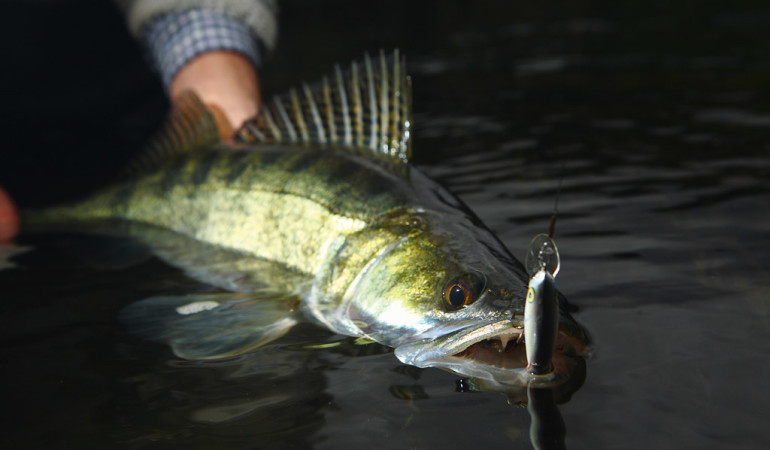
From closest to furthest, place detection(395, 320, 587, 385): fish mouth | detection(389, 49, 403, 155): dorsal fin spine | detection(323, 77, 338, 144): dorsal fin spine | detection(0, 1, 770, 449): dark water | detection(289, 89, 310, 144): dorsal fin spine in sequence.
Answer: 1. detection(0, 1, 770, 449): dark water
2. detection(395, 320, 587, 385): fish mouth
3. detection(389, 49, 403, 155): dorsal fin spine
4. detection(323, 77, 338, 144): dorsal fin spine
5. detection(289, 89, 310, 144): dorsal fin spine

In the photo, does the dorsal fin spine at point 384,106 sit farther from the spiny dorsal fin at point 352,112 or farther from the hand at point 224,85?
the hand at point 224,85

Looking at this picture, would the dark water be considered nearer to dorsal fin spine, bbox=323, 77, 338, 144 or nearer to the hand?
dorsal fin spine, bbox=323, 77, 338, 144

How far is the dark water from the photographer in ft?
6.35

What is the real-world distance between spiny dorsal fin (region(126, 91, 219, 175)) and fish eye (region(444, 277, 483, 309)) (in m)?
2.24

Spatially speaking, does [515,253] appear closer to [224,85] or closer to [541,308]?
[541,308]

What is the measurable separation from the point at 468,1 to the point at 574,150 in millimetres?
18620

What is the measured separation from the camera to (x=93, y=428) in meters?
2.01

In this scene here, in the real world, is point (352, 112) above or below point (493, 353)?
above

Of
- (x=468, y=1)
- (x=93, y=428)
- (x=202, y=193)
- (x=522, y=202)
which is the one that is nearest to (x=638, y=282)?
(x=522, y=202)

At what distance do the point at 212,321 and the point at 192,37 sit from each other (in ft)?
11.1

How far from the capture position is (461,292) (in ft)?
7.55

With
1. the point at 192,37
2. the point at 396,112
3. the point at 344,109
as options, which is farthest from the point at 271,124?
the point at 192,37

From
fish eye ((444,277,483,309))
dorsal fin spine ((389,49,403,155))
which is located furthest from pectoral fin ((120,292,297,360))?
dorsal fin spine ((389,49,403,155))

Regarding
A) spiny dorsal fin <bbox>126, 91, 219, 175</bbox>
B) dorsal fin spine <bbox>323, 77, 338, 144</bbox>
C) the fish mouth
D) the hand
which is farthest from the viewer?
the hand
